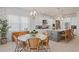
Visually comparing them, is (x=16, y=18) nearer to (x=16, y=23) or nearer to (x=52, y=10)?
(x=16, y=23)

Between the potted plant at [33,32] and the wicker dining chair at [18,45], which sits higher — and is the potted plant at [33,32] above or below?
above

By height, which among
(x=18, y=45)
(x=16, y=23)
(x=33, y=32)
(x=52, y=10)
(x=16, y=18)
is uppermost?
(x=52, y=10)

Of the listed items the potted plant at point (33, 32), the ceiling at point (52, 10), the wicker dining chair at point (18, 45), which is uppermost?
the ceiling at point (52, 10)

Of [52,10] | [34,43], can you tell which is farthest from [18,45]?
[52,10]

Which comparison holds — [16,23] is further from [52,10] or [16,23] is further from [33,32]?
[52,10]

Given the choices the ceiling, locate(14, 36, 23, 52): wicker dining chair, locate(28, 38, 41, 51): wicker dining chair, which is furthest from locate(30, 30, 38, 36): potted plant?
the ceiling

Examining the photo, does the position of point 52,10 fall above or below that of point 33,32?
above

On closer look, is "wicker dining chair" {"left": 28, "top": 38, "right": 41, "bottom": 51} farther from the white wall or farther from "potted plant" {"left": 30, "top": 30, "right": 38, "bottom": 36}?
the white wall

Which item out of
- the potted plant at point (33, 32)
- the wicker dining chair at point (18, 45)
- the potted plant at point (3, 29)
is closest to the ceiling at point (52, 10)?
the potted plant at point (33, 32)

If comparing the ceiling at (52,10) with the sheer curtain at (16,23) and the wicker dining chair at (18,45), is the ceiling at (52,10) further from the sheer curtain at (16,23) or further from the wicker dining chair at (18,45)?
the wicker dining chair at (18,45)
